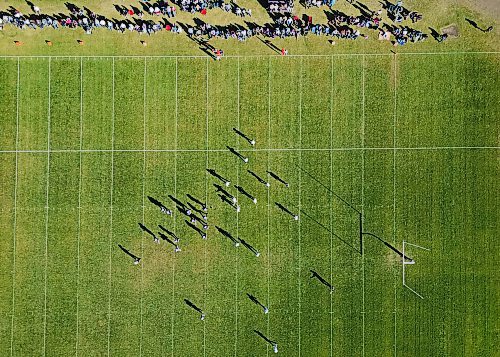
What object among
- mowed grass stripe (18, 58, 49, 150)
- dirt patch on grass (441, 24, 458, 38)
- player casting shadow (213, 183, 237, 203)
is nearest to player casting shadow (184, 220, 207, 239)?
player casting shadow (213, 183, 237, 203)

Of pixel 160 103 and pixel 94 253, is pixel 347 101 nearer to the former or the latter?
pixel 160 103

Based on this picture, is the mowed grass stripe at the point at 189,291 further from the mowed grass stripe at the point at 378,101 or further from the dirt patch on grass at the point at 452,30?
the dirt patch on grass at the point at 452,30

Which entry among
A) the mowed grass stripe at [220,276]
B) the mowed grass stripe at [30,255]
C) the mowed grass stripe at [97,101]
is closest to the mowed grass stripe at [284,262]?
the mowed grass stripe at [220,276]

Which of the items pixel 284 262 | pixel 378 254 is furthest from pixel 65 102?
pixel 378 254

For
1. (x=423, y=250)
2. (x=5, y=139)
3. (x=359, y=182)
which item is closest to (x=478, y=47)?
(x=359, y=182)

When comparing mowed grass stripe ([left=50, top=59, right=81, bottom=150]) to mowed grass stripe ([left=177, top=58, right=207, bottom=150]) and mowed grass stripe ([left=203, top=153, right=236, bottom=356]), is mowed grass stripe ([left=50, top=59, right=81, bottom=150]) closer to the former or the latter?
mowed grass stripe ([left=177, top=58, right=207, bottom=150])
